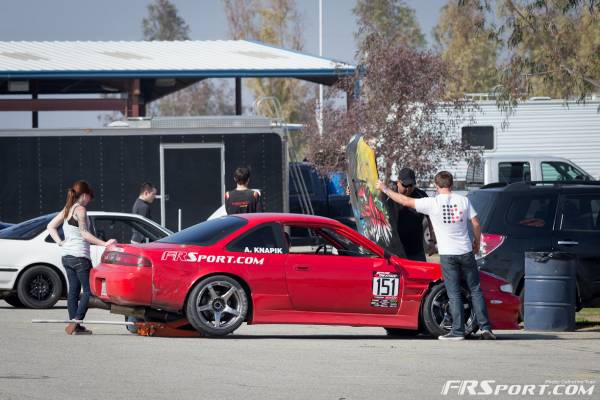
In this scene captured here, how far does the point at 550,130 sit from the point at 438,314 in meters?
18.8

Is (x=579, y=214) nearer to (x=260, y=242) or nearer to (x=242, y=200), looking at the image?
(x=242, y=200)

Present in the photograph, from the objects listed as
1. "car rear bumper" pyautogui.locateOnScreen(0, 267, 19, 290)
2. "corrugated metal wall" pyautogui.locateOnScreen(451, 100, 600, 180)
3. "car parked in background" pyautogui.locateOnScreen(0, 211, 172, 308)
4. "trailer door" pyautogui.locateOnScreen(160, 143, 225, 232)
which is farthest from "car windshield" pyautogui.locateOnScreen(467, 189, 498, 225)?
"corrugated metal wall" pyautogui.locateOnScreen(451, 100, 600, 180)

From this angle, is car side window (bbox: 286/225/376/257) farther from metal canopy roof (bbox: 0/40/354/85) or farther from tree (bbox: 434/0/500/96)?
tree (bbox: 434/0/500/96)

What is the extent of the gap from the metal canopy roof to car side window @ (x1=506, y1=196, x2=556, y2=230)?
63.9 ft

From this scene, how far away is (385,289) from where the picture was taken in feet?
41.6

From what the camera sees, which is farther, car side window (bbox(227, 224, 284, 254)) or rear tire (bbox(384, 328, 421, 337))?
rear tire (bbox(384, 328, 421, 337))

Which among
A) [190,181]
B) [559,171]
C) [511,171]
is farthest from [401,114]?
[190,181]

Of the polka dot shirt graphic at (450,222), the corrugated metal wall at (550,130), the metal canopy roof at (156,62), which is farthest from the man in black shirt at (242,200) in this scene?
→ the metal canopy roof at (156,62)

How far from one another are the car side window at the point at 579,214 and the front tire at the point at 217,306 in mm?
4469

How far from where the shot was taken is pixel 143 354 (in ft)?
35.5

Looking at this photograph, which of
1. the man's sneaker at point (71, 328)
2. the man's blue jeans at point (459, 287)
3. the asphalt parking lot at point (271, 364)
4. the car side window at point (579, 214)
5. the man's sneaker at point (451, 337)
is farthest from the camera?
the car side window at point (579, 214)

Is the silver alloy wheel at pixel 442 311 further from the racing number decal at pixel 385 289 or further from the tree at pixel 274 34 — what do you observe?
the tree at pixel 274 34

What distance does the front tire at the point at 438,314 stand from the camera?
1277 cm

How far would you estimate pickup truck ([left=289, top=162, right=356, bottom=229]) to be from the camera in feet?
86.0
